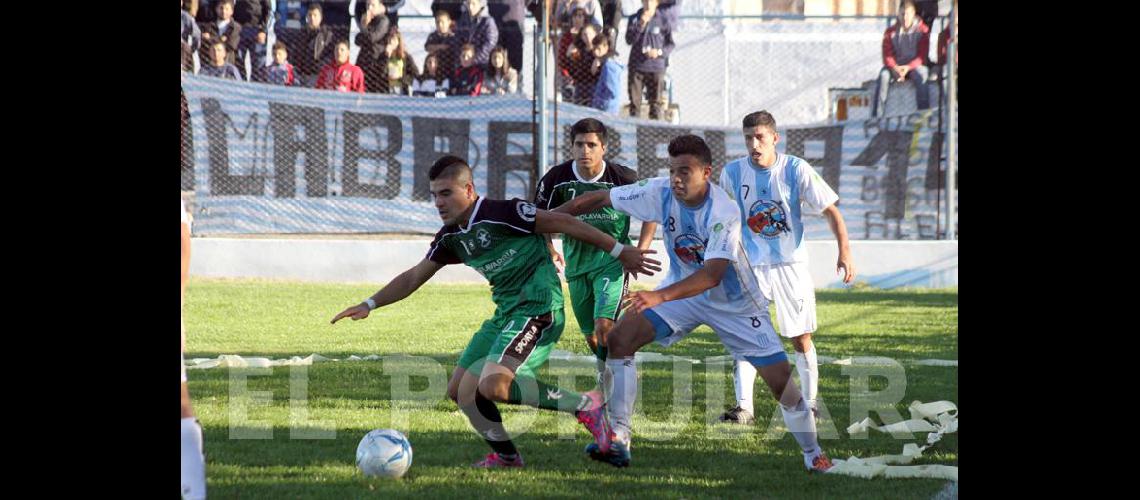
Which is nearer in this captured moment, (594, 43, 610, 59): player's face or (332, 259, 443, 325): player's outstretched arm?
(332, 259, 443, 325): player's outstretched arm

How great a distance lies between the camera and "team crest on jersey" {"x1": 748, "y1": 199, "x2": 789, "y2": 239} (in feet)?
28.0

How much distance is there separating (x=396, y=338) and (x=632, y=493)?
639 cm

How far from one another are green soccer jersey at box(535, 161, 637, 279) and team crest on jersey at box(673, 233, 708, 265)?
1522mm

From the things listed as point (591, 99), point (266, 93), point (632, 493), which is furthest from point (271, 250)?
point (632, 493)

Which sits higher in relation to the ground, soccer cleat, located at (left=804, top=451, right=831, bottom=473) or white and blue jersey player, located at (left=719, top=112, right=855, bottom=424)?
white and blue jersey player, located at (left=719, top=112, right=855, bottom=424)

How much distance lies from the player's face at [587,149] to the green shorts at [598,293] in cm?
75

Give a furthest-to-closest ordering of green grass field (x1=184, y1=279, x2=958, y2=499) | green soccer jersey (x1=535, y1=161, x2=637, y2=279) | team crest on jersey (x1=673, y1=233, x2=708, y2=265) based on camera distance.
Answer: green soccer jersey (x1=535, y1=161, x2=637, y2=279) < team crest on jersey (x1=673, y1=233, x2=708, y2=265) < green grass field (x1=184, y1=279, x2=958, y2=499)

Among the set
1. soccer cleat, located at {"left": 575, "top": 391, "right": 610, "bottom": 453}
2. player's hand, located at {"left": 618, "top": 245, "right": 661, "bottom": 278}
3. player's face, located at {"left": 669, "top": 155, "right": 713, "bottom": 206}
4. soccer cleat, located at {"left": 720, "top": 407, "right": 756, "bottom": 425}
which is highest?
player's face, located at {"left": 669, "top": 155, "right": 713, "bottom": 206}

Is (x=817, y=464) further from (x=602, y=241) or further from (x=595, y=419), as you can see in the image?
(x=602, y=241)

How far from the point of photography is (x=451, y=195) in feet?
22.6

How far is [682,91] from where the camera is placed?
19062 mm

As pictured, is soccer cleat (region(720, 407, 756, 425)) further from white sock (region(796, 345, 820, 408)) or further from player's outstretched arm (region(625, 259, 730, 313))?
player's outstretched arm (region(625, 259, 730, 313))

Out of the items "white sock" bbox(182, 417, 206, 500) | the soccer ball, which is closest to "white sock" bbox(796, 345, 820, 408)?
the soccer ball
